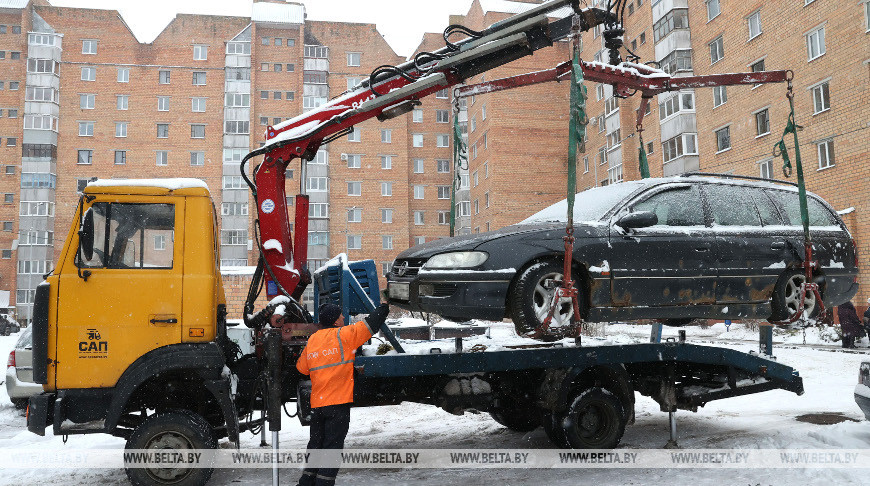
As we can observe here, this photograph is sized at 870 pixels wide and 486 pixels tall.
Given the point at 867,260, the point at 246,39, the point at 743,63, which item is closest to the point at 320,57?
the point at 246,39

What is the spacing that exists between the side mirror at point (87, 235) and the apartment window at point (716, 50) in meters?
27.7

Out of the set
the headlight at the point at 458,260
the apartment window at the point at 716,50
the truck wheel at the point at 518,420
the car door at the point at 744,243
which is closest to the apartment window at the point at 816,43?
the apartment window at the point at 716,50

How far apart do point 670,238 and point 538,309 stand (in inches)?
64.4

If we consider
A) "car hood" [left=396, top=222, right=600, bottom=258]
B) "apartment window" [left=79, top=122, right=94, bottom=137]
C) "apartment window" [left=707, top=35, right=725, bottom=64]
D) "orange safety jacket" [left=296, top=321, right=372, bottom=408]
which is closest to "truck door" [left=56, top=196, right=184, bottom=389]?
"orange safety jacket" [left=296, top=321, right=372, bottom=408]

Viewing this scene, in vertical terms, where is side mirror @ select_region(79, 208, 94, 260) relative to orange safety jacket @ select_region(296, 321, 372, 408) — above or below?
above

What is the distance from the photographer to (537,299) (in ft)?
17.5

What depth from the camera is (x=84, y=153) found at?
42.9 metres

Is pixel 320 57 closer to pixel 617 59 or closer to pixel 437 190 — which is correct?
pixel 437 190

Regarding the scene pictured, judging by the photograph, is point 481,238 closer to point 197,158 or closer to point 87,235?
point 87,235

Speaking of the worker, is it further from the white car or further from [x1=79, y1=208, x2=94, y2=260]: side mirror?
the white car

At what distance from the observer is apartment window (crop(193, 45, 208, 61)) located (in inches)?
1743

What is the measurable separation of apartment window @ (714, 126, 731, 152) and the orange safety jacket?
25.3 meters

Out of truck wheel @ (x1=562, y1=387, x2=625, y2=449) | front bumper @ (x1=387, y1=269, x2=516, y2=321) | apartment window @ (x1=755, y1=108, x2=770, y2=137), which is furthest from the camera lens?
apartment window @ (x1=755, y1=108, x2=770, y2=137)

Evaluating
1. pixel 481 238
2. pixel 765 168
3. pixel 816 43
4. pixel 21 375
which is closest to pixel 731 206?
pixel 481 238
